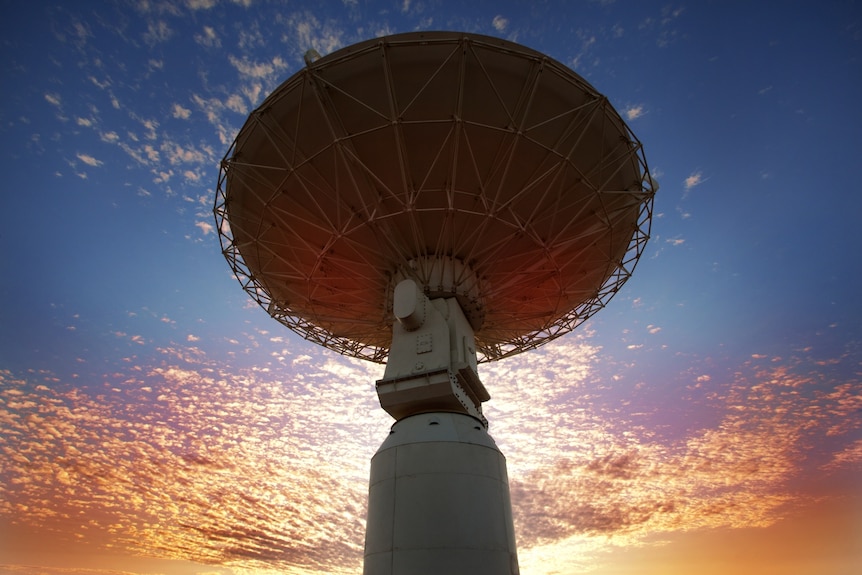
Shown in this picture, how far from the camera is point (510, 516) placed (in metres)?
11.9

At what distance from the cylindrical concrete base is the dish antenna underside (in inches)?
202

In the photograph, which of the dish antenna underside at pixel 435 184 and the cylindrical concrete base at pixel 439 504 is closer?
the cylindrical concrete base at pixel 439 504

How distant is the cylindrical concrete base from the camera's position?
34.2 feet

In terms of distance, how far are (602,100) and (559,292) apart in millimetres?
7692

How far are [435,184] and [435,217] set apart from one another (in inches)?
50.4

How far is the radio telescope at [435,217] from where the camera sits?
37.4 ft

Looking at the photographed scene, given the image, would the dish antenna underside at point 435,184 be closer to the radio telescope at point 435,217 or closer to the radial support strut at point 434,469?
the radio telescope at point 435,217

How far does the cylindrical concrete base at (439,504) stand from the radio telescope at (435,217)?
0.04 m

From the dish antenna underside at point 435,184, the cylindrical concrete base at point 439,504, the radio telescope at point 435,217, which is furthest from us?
the dish antenna underside at point 435,184

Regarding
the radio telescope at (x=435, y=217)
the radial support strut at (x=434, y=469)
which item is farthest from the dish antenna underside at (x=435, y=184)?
the radial support strut at (x=434, y=469)

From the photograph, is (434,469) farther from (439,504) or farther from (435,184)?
(435,184)

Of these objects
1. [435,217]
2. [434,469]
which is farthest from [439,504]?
[435,217]

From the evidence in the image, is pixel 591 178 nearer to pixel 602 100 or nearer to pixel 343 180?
pixel 602 100

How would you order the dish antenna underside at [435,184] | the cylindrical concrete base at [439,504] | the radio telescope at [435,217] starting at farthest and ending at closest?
the dish antenna underside at [435,184]
the radio telescope at [435,217]
the cylindrical concrete base at [439,504]
